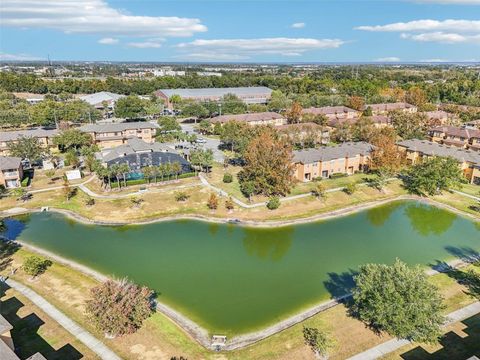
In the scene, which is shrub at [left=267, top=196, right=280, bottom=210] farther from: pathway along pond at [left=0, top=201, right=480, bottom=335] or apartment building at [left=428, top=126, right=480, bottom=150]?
apartment building at [left=428, top=126, right=480, bottom=150]

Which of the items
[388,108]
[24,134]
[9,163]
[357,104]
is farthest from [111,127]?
[388,108]

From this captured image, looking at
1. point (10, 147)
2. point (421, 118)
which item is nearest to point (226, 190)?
point (10, 147)

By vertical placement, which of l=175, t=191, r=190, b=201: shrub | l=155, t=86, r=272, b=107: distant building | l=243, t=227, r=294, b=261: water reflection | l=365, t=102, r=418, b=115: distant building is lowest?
l=243, t=227, r=294, b=261: water reflection

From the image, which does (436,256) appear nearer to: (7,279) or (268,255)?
(268,255)

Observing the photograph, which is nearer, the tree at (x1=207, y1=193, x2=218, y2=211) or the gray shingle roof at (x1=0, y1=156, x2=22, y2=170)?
the tree at (x1=207, y1=193, x2=218, y2=211)

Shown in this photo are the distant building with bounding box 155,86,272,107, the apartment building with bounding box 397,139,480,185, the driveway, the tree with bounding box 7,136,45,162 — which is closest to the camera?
the apartment building with bounding box 397,139,480,185

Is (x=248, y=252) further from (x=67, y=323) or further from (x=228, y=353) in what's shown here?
(x=67, y=323)

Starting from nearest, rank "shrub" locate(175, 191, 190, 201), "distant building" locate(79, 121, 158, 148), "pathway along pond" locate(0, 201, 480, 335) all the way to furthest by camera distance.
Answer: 1. "pathway along pond" locate(0, 201, 480, 335)
2. "shrub" locate(175, 191, 190, 201)
3. "distant building" locate(79, 121, 158, 148)

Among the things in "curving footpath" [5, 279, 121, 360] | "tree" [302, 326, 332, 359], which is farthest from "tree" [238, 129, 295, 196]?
"curving footpath" [5, 279, 121, 360]
